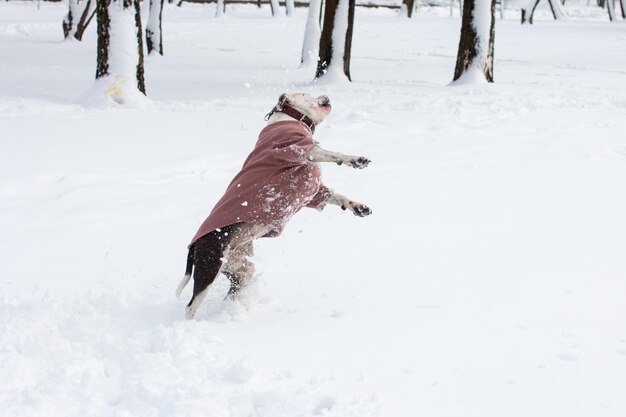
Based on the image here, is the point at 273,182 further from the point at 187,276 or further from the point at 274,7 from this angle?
the point at 274,7

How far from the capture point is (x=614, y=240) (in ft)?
18.4

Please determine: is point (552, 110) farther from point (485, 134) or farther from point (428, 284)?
point (428, 284)

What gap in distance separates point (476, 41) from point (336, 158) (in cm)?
972

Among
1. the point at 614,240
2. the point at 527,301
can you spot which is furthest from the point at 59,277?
the point at 614,240

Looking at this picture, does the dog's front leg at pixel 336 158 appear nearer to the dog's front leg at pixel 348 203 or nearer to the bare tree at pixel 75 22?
the dog's front leg at pixel 348 203

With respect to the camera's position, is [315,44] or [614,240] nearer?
[614,240]

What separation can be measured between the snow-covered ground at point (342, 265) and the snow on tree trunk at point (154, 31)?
974 cm

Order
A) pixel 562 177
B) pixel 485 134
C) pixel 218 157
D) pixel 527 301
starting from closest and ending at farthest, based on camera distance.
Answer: pixel 527 301 → pixel 562 177 → pixel 218 157 → pixel 485 134

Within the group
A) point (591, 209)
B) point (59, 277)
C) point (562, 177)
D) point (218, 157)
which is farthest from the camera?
point (218, 157)

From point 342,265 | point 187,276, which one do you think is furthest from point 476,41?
point 187,276

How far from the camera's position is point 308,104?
14.8 feet

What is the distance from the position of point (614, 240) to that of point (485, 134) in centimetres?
377

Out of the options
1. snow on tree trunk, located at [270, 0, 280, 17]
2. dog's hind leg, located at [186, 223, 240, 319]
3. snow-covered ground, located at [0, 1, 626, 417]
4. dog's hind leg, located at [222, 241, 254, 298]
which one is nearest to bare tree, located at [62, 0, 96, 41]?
snow-covered ground, located at [0, 1, 626, 417]

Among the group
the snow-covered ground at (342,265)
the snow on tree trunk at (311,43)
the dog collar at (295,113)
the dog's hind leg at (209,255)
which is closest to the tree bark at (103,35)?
the snow-covered ground at (342,265)
